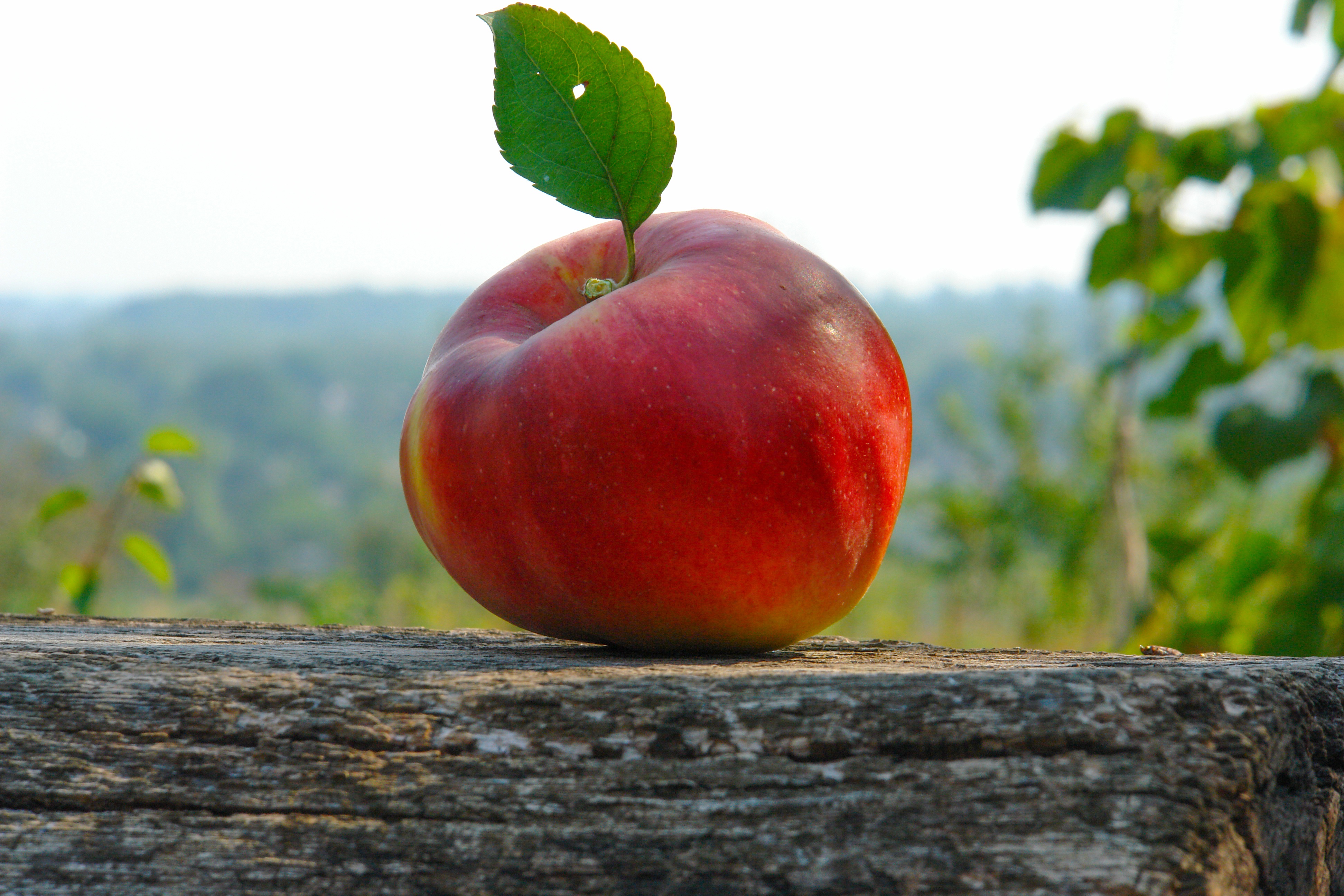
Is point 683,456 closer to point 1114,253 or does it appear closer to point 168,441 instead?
point 168,441

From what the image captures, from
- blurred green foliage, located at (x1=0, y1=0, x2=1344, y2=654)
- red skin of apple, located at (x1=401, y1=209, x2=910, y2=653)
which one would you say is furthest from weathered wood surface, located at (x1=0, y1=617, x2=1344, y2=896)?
blurred green foliage, located at (x1=0, y1=0, x2=1344, y2=654)

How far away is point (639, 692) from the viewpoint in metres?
0.43

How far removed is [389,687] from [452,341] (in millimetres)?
324

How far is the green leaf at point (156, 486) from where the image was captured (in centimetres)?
155

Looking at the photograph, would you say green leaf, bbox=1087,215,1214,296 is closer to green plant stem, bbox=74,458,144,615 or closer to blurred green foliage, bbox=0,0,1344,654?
blurred green foliage, bbox=0,0,1344,654

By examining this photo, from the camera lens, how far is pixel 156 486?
1.55 meters

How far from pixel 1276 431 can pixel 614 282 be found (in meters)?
1.25

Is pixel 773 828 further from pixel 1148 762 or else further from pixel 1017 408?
pixel 1017 408

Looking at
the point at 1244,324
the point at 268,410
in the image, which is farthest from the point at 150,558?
the point at 268,410

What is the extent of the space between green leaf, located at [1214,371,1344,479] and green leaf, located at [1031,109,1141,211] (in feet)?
1.38

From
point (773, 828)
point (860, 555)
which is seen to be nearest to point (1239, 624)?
point (860, 555)

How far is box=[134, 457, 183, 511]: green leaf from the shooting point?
60.9 inches

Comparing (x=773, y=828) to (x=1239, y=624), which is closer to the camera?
(x=773, y=828)

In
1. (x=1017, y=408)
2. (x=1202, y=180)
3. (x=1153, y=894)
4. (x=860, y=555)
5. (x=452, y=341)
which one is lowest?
(x=1153, y=894)
